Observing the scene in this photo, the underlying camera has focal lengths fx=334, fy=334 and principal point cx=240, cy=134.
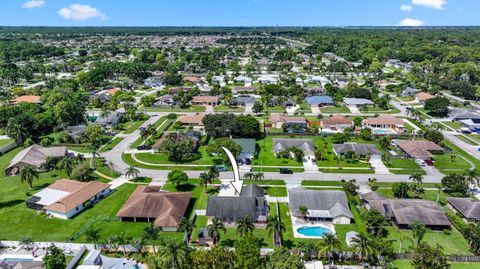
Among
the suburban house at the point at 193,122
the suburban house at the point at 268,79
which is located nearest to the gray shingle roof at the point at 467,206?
the suburban house at the point at 193,122

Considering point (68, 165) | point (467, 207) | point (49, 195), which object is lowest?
point (49, 195)

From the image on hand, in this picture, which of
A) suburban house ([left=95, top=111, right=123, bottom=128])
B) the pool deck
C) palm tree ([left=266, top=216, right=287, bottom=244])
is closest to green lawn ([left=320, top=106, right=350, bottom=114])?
suburban house ([left=95, top=111, right=123, bottom=128])

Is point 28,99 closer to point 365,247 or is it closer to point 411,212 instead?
point 365,247

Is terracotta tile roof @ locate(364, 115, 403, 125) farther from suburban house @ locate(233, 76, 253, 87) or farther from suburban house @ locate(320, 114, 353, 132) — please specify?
suburban house @ locate(233, 76, 253, 87)

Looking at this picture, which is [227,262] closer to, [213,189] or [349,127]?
[213,189]

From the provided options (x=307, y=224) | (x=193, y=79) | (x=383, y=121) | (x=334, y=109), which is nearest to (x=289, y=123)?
(x=383, y=121)

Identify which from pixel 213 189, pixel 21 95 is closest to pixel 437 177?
pixel 213 189
